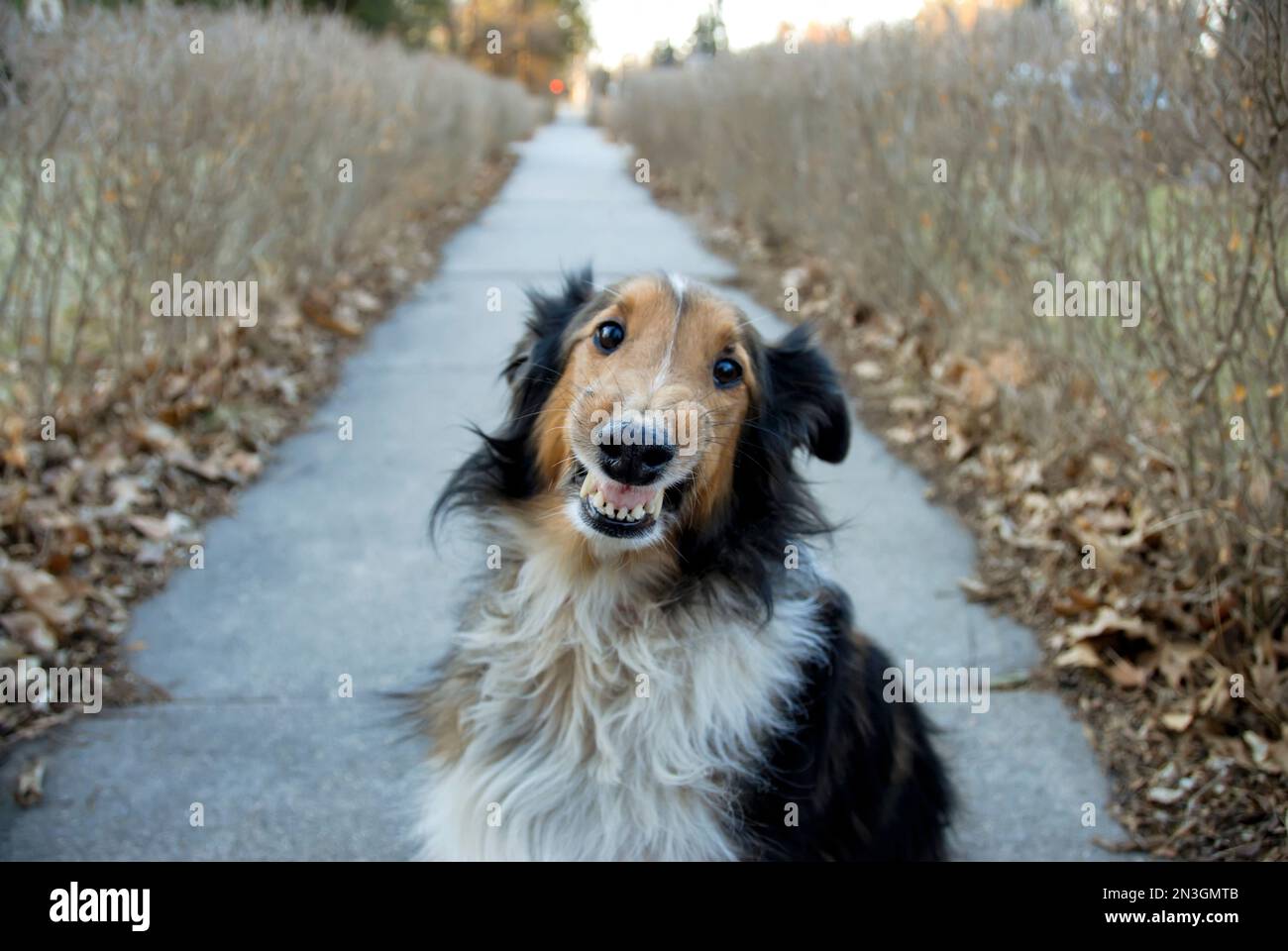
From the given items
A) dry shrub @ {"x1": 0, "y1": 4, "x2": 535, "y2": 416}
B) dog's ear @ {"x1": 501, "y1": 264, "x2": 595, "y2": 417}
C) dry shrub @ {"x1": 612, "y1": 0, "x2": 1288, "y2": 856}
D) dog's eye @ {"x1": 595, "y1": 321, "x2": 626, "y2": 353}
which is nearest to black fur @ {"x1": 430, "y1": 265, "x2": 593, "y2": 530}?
dog's ear @ {"x1": 501, "y1": 264, "x2": 595, "y2": 417}

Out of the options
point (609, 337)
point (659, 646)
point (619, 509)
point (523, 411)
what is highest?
point (609, 337)

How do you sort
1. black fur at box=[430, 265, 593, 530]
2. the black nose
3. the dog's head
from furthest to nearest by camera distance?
black fur at box=[430, 265, 593, 530]
the dog's head
the black nose

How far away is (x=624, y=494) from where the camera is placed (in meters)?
2.69

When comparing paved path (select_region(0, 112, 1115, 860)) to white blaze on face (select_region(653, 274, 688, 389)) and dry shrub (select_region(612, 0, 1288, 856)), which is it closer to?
dry shrub (select_region(612, 0, 1288, 856))

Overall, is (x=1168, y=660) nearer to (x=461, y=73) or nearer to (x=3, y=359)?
(x=3, y=359)

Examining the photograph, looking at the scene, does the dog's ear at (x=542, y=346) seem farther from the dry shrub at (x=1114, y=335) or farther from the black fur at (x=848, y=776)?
the dry shrub at (x=1114, y=335)

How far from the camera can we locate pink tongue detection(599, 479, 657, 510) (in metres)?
2.67

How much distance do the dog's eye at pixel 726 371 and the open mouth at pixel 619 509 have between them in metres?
0.43

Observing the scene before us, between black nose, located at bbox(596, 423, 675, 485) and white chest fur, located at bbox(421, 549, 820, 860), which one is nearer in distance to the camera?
black nose, located at bbox(596, 423, 675, 485)

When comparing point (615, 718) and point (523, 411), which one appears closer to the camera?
point (615, 718)

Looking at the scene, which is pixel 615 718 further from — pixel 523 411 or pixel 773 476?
pixel 523 411

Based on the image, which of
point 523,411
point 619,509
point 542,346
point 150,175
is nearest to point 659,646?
point 619,509

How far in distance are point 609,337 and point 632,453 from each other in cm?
61

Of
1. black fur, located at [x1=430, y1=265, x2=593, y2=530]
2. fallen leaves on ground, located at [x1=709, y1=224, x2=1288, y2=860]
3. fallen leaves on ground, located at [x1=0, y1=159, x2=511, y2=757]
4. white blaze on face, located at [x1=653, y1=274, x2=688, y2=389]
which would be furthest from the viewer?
fallen leaves on ground, located at [x1=0, y1=159, x2=511, y2=757]
